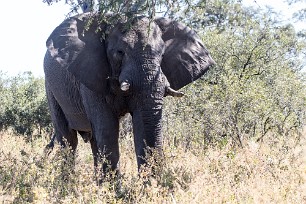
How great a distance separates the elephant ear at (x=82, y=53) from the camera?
674 centimetres

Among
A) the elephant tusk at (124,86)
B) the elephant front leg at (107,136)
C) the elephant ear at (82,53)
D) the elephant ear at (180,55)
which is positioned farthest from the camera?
the elephant ear at (180,55)

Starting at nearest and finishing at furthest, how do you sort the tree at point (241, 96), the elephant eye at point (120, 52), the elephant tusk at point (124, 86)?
the elephant tusk at point (124, 86) < the elephant eye at point (120, 52) < the tree at point (241, 96)

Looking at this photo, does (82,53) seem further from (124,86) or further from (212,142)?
(212,142)

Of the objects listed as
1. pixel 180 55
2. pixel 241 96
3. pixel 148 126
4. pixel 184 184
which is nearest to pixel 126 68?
pixel 148 126

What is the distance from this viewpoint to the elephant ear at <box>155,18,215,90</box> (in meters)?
7.04

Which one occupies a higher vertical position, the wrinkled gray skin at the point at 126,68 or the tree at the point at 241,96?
the wrinkled gray skin at the point at 126,68

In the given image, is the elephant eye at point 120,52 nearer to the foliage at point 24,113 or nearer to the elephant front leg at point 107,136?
the elephant front leg at point 107,136

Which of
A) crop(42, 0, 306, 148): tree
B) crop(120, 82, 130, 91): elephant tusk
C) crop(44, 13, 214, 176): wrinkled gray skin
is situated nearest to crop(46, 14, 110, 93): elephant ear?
crop(44, 13, 214, 176): wrinkled gray skin

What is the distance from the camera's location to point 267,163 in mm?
5934

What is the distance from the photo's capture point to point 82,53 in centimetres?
682

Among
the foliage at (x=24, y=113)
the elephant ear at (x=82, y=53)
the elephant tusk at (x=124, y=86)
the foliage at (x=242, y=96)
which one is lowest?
the foliage at (x=24, y=113)

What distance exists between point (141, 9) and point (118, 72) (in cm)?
87

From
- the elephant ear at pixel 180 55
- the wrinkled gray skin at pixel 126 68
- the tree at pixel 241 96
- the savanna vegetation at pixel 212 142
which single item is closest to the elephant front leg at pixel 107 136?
the wrinkled gray skin at pixel 126 68

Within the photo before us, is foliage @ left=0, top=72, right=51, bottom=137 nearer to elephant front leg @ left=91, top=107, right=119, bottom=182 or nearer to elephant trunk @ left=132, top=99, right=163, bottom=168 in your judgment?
elephant front leg @ left=91, top=107, right=119, bottom=182
